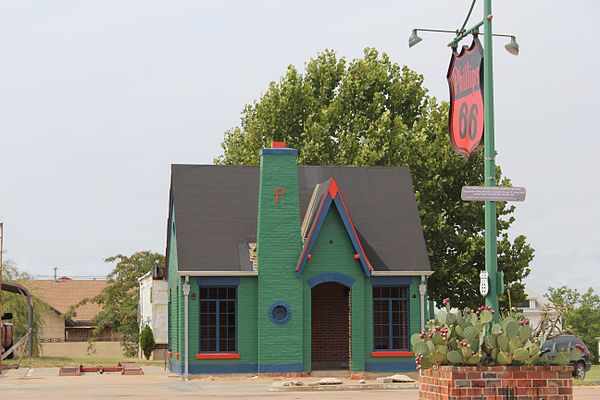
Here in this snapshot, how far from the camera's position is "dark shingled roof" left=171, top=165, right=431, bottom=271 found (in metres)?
34.2

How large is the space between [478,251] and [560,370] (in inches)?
1313

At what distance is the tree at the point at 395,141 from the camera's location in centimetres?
4616

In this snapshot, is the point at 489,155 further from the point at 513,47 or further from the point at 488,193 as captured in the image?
the point at 513,47

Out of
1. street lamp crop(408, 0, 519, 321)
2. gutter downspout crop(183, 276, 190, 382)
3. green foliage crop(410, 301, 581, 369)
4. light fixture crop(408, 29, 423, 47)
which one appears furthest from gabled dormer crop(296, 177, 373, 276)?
green foliage crop(410, 301, 581, 369)

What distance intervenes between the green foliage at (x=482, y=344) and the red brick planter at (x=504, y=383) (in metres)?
Result: 0.13

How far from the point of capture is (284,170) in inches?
1351

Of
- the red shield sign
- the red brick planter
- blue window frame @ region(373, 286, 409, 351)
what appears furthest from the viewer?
blue window frame @ region(373, 286, 409, 351)

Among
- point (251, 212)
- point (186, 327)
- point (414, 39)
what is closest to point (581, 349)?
point (251, 212)

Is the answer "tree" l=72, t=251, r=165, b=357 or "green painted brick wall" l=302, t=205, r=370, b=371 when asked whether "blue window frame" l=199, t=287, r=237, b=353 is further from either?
"tree" l=72, t=251, r=165, b=357

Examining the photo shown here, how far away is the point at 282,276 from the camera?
1323 inches

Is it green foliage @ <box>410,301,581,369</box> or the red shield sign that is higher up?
the red shield sign

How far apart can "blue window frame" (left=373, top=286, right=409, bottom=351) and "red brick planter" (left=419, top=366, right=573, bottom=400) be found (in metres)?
21.4

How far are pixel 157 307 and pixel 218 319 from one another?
15.9m

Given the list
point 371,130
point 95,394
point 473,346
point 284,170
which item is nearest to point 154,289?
point 371,130
